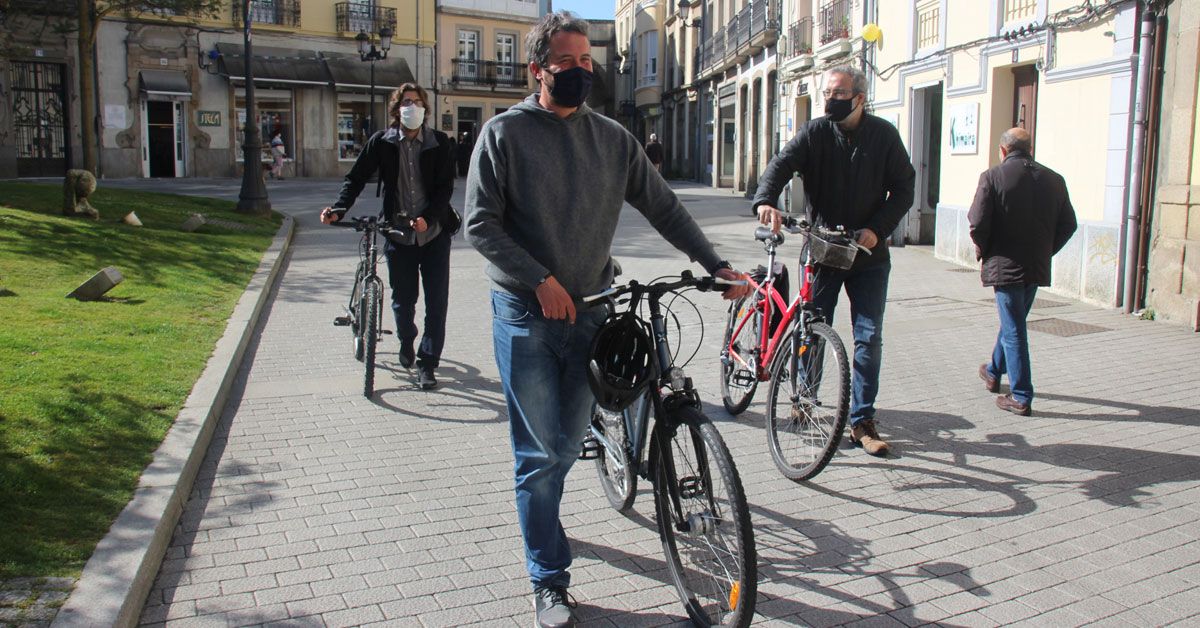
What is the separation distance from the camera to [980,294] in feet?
38.2

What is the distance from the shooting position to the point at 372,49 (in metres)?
34.5

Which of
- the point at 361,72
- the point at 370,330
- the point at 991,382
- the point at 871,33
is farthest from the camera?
the point at 361,72

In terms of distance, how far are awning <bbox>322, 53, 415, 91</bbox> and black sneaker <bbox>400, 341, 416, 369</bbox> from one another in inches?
1270

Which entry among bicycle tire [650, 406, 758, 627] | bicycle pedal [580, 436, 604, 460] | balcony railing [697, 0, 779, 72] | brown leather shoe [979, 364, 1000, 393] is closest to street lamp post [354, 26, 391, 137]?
balcony railing [697, 0, 779, 72]

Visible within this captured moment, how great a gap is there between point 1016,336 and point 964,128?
847 cm

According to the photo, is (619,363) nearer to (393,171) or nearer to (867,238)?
(867,238)

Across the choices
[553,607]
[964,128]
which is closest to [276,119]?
[964,128]

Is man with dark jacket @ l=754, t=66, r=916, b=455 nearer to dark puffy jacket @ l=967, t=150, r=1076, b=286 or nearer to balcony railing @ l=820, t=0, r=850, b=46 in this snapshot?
dark puffy jacket @ l=967, t=150, r=1076, b=286

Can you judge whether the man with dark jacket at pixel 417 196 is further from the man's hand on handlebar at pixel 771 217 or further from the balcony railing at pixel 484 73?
the balcony railing at pixel 484 73

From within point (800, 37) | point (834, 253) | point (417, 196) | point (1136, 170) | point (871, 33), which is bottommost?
point (834, 253)

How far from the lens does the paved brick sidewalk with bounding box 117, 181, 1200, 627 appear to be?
3.73 m

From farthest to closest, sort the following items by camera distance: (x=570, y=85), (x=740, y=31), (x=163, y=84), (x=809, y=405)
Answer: (x=163, y=84)
(x=740, y=31)
(x=809, y=405)
(x=570, y=85)

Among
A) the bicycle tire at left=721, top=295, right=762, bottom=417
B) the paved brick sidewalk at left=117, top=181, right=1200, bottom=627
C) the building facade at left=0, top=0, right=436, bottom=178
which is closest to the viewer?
the paved brick sidewalk at left=117, top=181, right=1200, bottom=627

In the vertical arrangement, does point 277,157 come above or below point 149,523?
above
